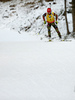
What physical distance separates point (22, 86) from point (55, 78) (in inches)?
17.6

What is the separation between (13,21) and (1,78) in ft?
38.5

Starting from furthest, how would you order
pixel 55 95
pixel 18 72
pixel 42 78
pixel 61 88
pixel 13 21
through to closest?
pixel 13 21 → pixel 18 72 → pixel 42 78 → pixel 61 88 → pixel 55 95

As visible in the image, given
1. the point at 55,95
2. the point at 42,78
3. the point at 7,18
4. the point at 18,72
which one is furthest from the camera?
the point at 7,18

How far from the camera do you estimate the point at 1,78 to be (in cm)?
165

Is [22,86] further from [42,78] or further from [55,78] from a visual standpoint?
[55,78]

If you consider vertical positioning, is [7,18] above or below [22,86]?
below

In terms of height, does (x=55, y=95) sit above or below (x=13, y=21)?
above

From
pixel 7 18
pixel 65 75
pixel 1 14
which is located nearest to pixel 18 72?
pixel 65 75

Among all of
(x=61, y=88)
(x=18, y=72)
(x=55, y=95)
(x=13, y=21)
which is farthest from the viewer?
(x=13, y=21)

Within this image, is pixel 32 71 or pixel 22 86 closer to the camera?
pixel 22 86

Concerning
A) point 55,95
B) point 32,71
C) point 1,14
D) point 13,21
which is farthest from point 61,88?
point 1,14

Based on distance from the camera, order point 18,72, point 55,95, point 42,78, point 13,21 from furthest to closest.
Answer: point 13,21 < point 18,72 < point 42,78 < point 55,95

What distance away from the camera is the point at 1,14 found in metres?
14.3

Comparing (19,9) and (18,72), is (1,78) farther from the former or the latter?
(19,9)
